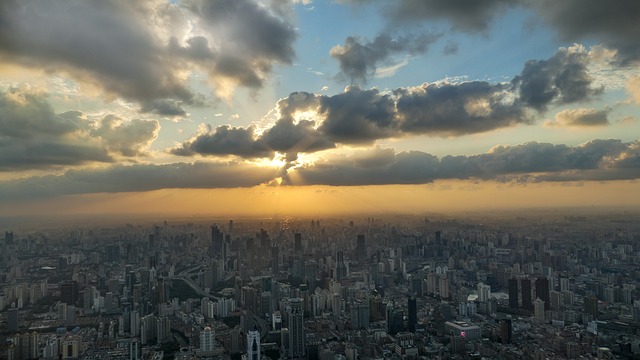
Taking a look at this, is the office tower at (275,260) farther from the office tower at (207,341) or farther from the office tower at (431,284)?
the office tower at (207,341)

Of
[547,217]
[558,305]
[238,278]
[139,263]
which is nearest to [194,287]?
[238,278]

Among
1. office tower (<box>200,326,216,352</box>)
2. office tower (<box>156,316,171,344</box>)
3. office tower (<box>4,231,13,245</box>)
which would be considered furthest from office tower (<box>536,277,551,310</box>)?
office tower (<box>4,231,13,245</box>)

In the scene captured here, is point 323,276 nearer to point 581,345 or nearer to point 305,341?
point 305,341

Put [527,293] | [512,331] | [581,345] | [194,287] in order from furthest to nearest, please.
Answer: [194,287] → [527,293] → [512,331] → [581,345]

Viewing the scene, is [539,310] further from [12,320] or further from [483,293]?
[12,320]

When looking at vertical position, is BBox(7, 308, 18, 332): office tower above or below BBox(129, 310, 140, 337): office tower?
above

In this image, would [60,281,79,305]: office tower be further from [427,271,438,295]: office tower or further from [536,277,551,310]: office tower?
[536,277,551,310]: office tower
